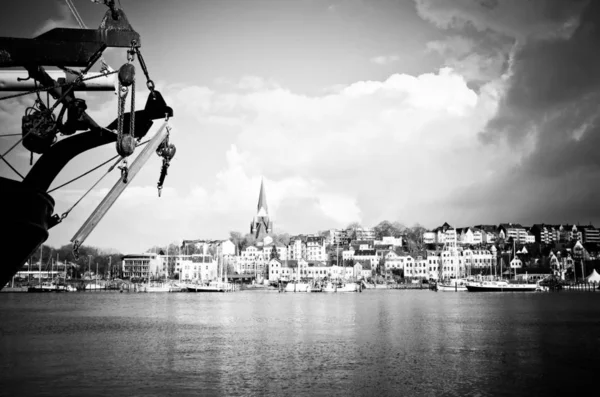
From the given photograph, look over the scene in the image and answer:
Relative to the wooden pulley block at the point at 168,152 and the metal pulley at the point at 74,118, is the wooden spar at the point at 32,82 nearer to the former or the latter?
the metal pulley at the point at 74,118

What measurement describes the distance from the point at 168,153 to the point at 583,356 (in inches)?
1235

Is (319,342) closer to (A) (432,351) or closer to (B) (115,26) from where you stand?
(A) (432,351)

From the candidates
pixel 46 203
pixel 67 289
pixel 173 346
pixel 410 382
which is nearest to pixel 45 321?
pixel 173 346

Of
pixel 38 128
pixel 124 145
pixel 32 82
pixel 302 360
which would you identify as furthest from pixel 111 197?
pixel 302 360

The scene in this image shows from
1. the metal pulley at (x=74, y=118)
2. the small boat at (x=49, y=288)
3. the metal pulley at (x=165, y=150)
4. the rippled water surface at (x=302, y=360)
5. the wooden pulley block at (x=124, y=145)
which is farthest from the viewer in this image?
the small boat at (x=49, y=288)

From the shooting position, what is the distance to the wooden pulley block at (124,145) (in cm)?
1675

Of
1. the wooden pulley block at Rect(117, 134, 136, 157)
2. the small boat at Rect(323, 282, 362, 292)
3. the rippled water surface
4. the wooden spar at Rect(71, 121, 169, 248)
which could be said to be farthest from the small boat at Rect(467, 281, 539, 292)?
the wooden pulley block at Rect(117, 134, 136, 157)

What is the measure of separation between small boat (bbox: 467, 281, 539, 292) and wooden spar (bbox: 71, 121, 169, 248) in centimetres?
16708

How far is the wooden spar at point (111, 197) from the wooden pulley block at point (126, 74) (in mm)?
2127

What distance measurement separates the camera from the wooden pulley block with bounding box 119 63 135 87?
650 inches

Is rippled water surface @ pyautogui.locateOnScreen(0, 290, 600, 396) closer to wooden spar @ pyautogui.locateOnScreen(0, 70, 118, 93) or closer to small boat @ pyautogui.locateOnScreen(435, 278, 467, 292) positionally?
wooden spar @ pyautogui.locateOnScreen(0, 70, 118, 93)

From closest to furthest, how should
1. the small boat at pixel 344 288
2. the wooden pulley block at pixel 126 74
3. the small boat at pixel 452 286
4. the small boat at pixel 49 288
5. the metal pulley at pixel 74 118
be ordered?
the wooden pulley block at pixel 126 74, the metal pulley at pixel 74 118, the small boat at pixel 452 286, the small boat at pixel 344 288, the small boat at pixel 49 288

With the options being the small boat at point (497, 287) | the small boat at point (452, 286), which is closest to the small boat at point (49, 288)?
the small boat at point (452, 286)

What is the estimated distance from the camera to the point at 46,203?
57.0 ft
